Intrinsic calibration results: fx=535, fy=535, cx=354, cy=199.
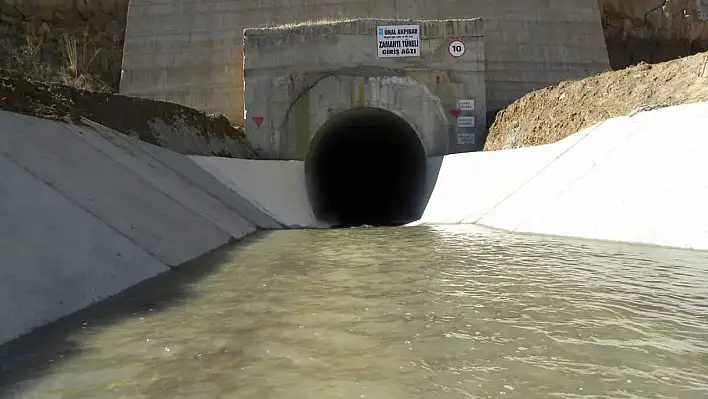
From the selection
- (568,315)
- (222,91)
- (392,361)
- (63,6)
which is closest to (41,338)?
(392,361)

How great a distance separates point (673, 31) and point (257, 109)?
2258 cm

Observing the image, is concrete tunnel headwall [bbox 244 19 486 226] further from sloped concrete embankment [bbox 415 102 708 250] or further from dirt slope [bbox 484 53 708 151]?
sloped concrete embankment [bbox 415 102 708 250]

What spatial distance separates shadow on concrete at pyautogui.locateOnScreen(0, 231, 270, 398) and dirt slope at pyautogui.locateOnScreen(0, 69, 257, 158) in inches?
173

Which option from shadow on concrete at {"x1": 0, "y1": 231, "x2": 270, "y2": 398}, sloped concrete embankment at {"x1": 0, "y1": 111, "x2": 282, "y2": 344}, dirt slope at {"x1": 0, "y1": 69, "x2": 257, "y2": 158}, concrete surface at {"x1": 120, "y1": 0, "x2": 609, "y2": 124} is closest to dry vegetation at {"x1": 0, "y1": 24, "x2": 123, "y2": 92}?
concrete surface at {"x1": 120, "y1": 0, "x2": 609, "y2": 124}

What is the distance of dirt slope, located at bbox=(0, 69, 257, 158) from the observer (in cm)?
877

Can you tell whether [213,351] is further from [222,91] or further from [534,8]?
[534,8]

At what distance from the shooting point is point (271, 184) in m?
14.2

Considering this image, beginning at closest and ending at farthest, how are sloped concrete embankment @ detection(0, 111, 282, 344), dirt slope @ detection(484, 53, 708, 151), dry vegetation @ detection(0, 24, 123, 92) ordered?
sloped concrete embankment @ detection(0, 111, 282, 344), dirt slope @ detection(484, 53, 708, 151), dry vegetation @ detection(0, 24, 123, 92)

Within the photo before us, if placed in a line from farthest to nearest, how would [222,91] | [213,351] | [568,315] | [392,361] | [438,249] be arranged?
[222,91] < [438,249] < [568,315] < [213,351] < [392,361]

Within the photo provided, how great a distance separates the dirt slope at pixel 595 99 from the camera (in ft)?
32.9

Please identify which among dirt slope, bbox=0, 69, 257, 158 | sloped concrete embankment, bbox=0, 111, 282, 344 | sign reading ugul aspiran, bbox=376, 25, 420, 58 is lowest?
sloped concrete embankment, bbox=0, 111, 282, 344

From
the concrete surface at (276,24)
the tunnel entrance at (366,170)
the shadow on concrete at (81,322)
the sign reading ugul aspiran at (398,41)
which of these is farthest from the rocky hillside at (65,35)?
the shadow on concrete at (81,322)

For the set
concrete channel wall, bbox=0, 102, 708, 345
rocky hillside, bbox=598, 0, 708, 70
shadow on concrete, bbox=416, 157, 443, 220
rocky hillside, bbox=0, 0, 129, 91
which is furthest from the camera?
rocky hillside, bbox=598, 0, 708, 70

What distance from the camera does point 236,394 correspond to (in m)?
2.59
